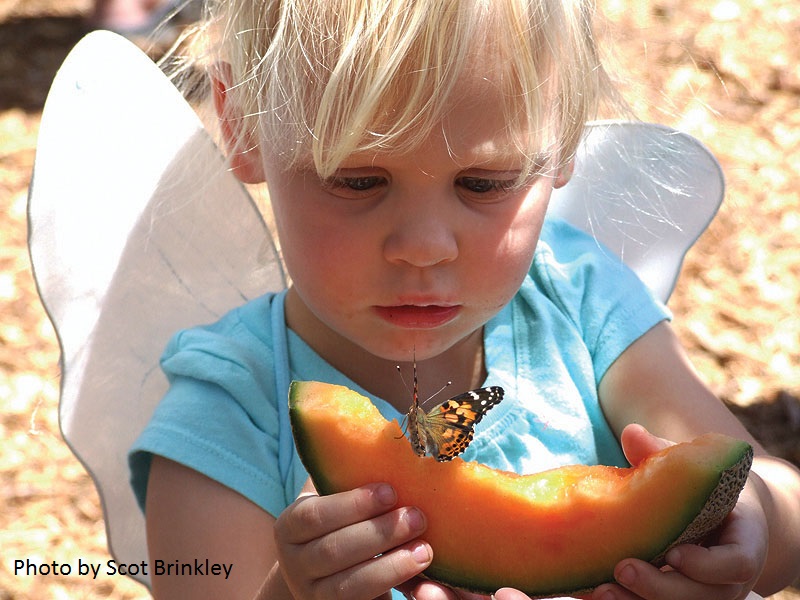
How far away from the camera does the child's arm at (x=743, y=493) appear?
4.31 feet

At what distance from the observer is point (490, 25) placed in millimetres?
1427

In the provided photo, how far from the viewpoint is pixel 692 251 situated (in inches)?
138

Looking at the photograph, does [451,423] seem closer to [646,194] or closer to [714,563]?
[714,563]

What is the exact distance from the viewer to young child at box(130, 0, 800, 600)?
1373 millimetres

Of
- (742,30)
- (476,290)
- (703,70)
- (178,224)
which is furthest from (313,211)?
(742,30)

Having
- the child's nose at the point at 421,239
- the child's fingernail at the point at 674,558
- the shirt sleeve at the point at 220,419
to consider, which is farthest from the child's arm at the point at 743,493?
the shirt sleeve at the point at 220,419

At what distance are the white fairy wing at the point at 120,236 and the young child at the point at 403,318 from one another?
13 cm

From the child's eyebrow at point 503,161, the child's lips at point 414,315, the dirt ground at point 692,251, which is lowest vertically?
the dirt ground at point 692,251

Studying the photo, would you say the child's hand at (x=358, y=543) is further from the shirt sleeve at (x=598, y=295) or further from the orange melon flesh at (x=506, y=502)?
the shirt sleeve at (x=598, y=295)

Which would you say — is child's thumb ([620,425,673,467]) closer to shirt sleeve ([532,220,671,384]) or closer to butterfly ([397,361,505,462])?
butterfly ([397,361,505,462])

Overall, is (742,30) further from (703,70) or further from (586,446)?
(586,446)

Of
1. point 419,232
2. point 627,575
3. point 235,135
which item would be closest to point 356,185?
point 419,232

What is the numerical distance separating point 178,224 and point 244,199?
5.6 inches

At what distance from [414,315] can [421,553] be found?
0.37 meters
